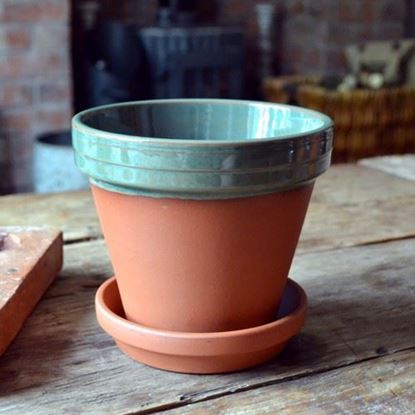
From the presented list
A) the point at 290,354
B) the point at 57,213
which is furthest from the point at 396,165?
the point at 290,354

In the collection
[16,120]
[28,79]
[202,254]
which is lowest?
[16,120]

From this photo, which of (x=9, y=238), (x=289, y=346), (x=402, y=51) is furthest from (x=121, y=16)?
(x=289, y=346)

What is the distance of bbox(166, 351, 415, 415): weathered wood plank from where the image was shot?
19.0 inches

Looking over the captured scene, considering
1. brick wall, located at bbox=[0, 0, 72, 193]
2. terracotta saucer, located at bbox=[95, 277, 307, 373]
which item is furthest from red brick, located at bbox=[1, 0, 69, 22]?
terracotta saucer, located at bbox=[95, 277, 307, 373]

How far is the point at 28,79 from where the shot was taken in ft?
8.05

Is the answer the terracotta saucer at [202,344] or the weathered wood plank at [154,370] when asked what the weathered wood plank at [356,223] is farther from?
the terracotta saucer at [202,344]

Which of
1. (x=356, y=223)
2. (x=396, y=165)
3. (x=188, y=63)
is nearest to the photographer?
(x=356, y=223)

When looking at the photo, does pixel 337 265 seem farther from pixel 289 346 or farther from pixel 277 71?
pixel 277 71

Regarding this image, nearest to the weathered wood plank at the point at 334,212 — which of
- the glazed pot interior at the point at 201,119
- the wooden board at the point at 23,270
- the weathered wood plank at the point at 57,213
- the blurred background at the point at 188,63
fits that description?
the weathered wood plank at the point at 57,213

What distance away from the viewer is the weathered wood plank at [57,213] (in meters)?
0.88

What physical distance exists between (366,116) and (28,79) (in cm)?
115

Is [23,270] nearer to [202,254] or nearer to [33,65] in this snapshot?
[202,254]

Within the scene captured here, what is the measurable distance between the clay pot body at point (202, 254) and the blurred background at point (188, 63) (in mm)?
1708

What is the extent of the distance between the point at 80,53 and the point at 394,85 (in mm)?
1201
